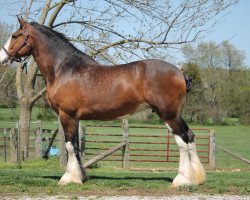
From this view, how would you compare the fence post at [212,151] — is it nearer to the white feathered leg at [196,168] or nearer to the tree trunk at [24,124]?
the tree trunk at [24,124]

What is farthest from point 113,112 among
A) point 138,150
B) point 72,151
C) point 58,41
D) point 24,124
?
point 138,150

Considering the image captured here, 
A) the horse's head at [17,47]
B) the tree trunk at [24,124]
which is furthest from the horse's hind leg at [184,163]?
the tree trunk at [24,124]

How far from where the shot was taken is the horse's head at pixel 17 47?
330 inches

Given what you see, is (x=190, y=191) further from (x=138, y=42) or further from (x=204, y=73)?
(x=204, y=73)

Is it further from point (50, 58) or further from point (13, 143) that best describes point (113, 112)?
point (13, 143)

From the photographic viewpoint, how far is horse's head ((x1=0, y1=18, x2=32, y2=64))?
330 inches

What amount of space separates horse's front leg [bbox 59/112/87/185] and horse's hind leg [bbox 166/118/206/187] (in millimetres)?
1641

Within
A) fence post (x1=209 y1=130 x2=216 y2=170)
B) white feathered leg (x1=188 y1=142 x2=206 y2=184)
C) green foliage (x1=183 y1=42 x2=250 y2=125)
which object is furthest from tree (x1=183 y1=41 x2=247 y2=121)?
white feathered leg (x1=188 y1=142 x2=206 y2=184)

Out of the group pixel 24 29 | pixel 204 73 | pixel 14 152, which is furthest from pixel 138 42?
pixel 204 73

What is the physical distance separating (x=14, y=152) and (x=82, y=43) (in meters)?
5.85

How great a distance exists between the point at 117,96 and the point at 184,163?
5.30 ft

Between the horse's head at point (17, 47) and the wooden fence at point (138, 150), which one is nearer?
the horse's head at point (17, 47)

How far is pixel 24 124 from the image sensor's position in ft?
62.5

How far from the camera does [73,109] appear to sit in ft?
26.2
